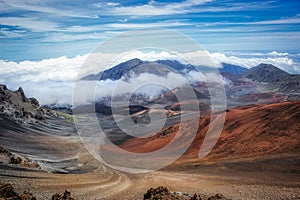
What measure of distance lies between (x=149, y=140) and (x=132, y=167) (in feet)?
100

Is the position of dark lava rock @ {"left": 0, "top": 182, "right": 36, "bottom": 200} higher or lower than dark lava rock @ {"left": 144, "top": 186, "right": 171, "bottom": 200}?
higher

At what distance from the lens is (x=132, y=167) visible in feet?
157

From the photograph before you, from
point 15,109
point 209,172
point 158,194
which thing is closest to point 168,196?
point 158,194

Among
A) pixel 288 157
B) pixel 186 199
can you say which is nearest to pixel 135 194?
pixel 186 199

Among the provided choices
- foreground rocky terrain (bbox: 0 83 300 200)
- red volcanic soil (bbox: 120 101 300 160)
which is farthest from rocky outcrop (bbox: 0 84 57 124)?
red volcanic soil (bbox: 120 101 300 160)

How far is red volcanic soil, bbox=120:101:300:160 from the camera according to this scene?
42781mm

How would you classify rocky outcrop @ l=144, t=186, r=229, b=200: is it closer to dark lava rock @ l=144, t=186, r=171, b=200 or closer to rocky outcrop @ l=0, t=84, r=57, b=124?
dark lava rock @ l=144, t=186, r=171, b=200

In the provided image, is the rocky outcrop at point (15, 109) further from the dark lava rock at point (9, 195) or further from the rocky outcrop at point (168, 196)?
the rocky outcrop at point (168, 196)

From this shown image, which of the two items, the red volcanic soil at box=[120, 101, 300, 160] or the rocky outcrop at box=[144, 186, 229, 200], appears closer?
the rocky outcrop at box=[144, 186, 229, 200]

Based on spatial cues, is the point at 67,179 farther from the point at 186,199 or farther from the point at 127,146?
the point at 127,146

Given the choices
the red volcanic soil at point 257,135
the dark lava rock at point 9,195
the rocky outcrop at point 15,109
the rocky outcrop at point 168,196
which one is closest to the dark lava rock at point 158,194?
the rocky outcrop at point 168,196

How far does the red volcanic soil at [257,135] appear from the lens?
42781 mm

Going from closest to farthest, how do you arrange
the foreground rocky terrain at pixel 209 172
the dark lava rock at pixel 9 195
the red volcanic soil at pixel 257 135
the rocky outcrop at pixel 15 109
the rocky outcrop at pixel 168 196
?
1. the dark lava rock at pixel 9 195
2. the rocky outcrop at pixel 168 196
3. the foreground rocky terrain at pixel 209 172
4. the red volcanic soil at pixel 257 135
5. the rocky outcrop at pixel 15 109

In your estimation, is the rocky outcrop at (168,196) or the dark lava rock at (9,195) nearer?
the dark lava rock at (9,195)
